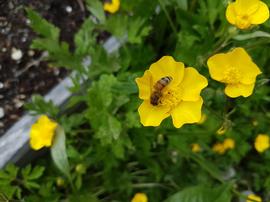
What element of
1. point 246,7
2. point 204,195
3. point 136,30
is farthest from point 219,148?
point 246,7

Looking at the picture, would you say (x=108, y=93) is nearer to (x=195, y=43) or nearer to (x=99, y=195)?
(x=195, y=43)

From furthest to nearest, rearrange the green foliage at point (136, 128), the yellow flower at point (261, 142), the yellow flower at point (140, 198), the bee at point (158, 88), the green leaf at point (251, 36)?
the yellow flower at point (261, 142)
the yellow flower at point (140, 198)
the green foliage at point (136, 128)
the green leaf at point (251, 36)
the bee at point (158, 88)

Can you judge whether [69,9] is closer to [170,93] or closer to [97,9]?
[97,9]

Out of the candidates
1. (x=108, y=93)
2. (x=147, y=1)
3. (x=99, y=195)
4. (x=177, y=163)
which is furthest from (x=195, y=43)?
(x=99, y=195)

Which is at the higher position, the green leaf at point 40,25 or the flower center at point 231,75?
the green leaf at point 40,25

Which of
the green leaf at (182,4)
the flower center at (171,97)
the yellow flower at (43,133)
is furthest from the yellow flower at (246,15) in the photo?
the yellow flower at (43,133)

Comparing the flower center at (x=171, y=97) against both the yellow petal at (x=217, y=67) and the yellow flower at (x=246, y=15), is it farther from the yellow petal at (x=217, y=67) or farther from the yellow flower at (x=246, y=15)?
the yellow flower at (x=246, y=15)

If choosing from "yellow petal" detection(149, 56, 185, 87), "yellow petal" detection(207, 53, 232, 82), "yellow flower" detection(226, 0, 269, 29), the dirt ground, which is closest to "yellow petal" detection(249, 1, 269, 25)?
"yellow flower" detection(226, 0, 269, 29)
